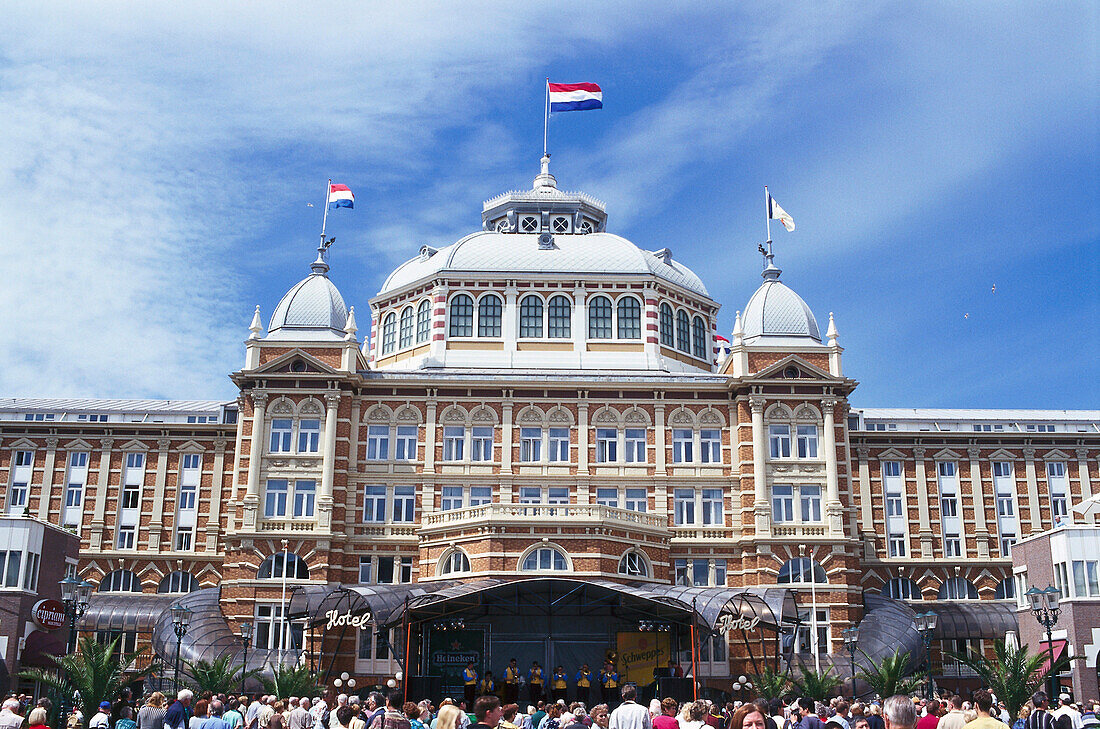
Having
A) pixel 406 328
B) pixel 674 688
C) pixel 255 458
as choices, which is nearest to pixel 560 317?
pixel 406 328

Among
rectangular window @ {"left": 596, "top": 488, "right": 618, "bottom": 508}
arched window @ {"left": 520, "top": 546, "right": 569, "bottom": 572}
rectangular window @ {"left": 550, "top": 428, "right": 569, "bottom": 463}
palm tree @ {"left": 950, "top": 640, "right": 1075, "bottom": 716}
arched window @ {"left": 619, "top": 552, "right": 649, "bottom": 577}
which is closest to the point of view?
palm tree @ {"left": 950, "top": 640, "right": 1075, "bottom": 716}

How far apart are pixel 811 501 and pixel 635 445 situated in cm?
855

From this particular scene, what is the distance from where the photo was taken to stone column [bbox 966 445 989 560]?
5866cm

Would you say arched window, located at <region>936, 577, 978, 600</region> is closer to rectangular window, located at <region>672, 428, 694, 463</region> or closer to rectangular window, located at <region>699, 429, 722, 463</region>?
rectangular window, located at <region>699, 429, 722, 463</region>

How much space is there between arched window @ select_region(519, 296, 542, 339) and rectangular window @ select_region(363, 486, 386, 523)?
1134cm

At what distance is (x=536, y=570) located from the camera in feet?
155

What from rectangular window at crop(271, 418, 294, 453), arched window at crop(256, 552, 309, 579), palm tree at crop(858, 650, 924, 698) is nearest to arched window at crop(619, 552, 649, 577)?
palm tree at crop(858, 650, 924, 698)

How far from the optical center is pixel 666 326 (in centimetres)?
5969

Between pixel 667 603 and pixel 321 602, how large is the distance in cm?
1317

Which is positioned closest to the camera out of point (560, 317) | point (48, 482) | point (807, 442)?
point (807, 442)

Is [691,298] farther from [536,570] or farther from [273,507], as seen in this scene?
[273,507]

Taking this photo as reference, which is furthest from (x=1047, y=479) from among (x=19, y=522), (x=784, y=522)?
(x=19, y=522)

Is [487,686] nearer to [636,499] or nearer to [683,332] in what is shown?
[636,499]

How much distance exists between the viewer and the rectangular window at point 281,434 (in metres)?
52.4
